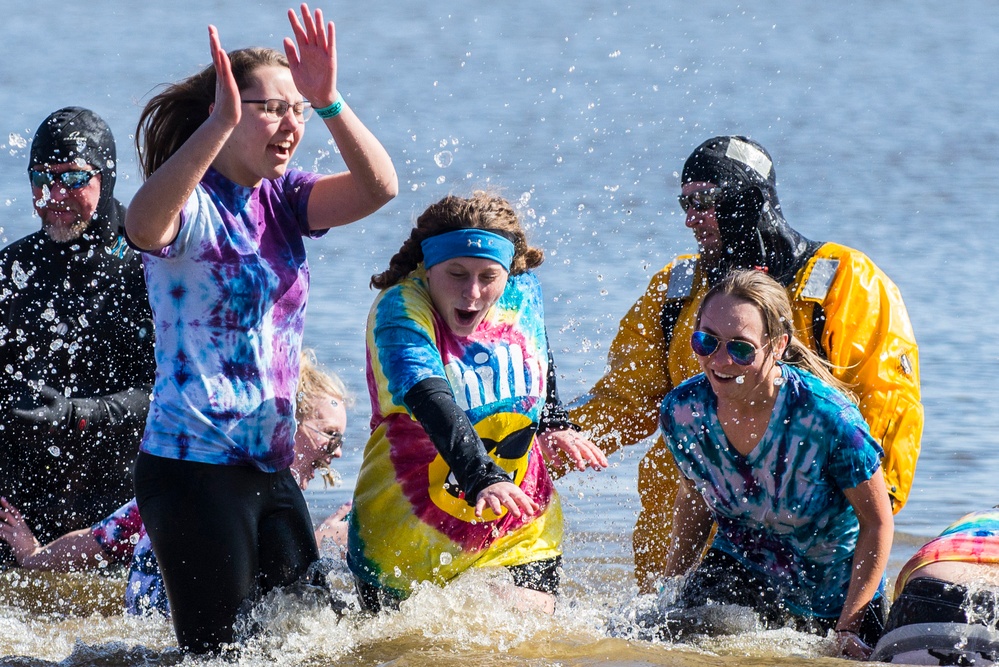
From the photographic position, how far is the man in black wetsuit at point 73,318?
5.76 meters

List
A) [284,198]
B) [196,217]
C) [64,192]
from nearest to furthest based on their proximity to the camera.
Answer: [196,217], [284,198], [64,192]

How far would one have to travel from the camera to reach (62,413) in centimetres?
571

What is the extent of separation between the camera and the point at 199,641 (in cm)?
418

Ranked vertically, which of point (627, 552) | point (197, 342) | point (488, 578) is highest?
point (197, 342)

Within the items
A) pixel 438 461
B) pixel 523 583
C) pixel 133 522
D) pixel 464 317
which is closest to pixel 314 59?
pixel 464 317

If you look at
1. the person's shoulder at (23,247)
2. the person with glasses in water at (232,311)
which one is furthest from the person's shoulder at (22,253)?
the person with glasses in water at (232,311)

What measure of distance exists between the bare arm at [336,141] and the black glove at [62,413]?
1.92 meters

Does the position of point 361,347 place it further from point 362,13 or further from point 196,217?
point 362,13

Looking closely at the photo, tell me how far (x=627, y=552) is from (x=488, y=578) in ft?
8.46

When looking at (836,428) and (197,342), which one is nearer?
(197,342)

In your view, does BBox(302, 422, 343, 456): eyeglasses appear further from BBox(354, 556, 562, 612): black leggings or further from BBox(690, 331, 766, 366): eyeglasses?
BBox(690, 331, 766, 366): eyeglasses

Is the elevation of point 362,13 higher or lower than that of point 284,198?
higher

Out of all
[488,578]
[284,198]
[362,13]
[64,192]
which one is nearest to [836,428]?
[488,578]

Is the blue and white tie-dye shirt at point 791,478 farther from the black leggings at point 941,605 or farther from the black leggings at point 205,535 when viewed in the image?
the black leggings at point 205,535
